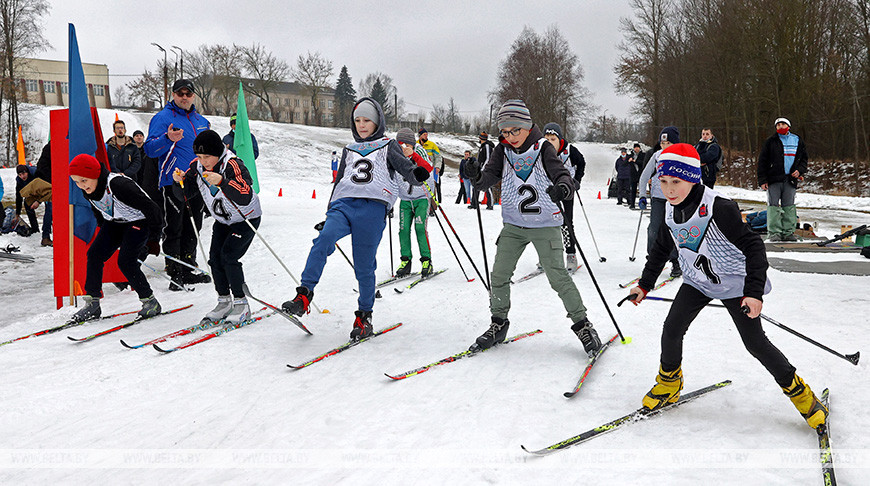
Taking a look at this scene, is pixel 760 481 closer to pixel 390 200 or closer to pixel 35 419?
pixel 390 200

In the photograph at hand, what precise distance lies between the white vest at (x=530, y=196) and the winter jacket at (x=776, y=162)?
6835mm

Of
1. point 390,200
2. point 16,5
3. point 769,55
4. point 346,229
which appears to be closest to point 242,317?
point 346,229

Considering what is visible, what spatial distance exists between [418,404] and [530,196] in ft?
6.03

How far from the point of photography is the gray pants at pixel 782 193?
372 inches

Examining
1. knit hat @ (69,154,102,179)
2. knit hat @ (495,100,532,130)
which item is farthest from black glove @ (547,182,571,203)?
knit hat @ (69,154,102,179)

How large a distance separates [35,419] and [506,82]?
173 ft

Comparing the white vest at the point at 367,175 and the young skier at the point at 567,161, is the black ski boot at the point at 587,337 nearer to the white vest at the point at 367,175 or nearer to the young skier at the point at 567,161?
the white vest at the point at 367,175

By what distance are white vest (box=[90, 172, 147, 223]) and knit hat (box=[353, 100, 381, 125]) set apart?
8.09 ft

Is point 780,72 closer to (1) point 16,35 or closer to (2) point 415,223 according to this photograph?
(2) point 415,223

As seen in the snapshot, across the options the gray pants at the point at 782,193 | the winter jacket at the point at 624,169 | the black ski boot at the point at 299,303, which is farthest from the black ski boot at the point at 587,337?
the winter jacket at the point at 624,169

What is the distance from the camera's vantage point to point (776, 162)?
9.37 meters

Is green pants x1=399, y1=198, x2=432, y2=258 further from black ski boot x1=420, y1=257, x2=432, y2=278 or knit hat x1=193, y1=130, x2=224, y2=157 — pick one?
knit hat x1=193, y1=130, x2=224, y2=157

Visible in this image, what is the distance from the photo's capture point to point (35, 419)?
125 inches

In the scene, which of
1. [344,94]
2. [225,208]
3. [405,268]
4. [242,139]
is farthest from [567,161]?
[344,94]
